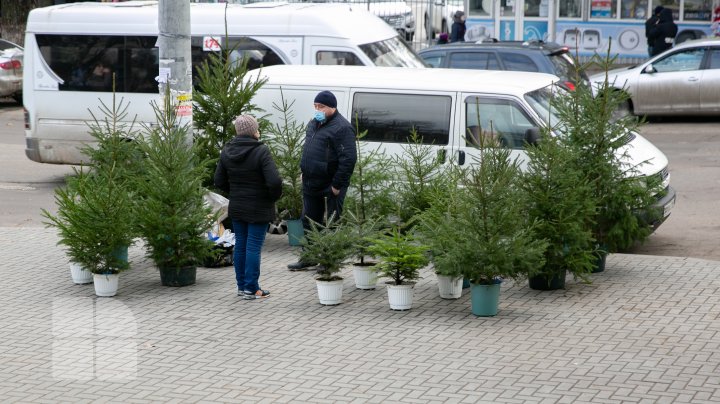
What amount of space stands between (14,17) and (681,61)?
59.9 feet

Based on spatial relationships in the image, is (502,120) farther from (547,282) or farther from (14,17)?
(14,17)

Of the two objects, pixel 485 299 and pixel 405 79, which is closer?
pixel 485 299

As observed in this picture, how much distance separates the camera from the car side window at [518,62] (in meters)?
17.9

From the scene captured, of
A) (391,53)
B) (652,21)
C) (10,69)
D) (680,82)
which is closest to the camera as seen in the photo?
(391,53)

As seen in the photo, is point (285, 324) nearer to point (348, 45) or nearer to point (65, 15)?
point (348, 45)

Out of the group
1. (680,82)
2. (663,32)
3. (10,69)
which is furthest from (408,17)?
(10,69)

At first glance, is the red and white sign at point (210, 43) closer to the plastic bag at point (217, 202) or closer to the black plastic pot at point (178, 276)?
the plastic bag at point (217, 202)

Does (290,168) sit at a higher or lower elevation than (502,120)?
lower

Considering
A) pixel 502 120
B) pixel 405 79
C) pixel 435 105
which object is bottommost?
pixel 502 120

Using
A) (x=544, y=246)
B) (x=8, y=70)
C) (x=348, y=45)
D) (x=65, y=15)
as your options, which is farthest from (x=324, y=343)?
(x=8, y=70)

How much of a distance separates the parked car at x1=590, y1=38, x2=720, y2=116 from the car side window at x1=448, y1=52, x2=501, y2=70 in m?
2.98

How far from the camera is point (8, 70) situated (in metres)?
25.4

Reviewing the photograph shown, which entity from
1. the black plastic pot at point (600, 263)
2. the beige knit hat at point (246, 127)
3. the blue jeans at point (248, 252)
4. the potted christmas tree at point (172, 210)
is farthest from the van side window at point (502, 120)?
the potted christmas tree at point (172, 210)

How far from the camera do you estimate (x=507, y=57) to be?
60.1 feet
